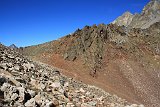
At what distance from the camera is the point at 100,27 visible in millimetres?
50219

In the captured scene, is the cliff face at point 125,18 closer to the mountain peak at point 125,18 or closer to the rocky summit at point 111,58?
the mountain peak at point 125,18

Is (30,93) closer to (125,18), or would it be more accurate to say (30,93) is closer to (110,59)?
(110,59)

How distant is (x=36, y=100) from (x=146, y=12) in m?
145

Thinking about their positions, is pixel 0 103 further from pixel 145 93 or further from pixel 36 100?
pixel 145 93

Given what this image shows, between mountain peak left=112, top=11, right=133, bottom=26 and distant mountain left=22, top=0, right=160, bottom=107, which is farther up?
mountain peak left=112, top=11, right=133, bottom=26

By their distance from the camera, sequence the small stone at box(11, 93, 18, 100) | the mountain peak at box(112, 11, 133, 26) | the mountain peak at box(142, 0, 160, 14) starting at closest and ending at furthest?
the small stone at box(11, 93, 18, 100)
the mountain peak at box(142, 0, 160, 14)
the mountain peak at box(112, 11, 133, 26)

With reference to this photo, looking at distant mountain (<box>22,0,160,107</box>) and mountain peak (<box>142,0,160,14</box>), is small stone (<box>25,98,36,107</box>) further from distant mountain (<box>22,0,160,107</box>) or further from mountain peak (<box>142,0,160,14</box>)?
mountain peak (<box>142,0,160,14</box>)

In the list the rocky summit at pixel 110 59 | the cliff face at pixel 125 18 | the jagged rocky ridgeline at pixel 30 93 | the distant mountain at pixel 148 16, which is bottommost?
the jagged rocky ridgeline at pixel 30 93

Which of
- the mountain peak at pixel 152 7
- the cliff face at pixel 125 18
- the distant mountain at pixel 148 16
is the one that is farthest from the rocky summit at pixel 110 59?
the cliff face at pixel 125 18

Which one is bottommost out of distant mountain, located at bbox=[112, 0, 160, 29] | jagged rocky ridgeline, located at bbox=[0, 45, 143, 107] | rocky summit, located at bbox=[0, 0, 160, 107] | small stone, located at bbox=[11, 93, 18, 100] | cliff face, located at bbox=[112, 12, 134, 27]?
small stone, located at bbox=[11, 93, 18, 100]

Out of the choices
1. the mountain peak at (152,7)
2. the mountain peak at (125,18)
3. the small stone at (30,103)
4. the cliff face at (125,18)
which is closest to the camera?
the small stone at (30,103)

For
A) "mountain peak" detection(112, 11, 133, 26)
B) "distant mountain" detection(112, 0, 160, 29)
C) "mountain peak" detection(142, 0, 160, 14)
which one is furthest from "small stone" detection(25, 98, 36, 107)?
"mountain peak" detection(112, 11, 133, 26)

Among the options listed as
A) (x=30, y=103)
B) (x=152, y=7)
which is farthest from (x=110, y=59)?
(x=152, y=7)

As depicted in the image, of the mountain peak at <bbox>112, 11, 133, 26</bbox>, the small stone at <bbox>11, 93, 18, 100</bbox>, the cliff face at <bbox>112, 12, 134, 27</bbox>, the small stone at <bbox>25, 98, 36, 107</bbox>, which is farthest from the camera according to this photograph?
the mountain peak at <bbox>112, 11, 133, 26</bbox>
